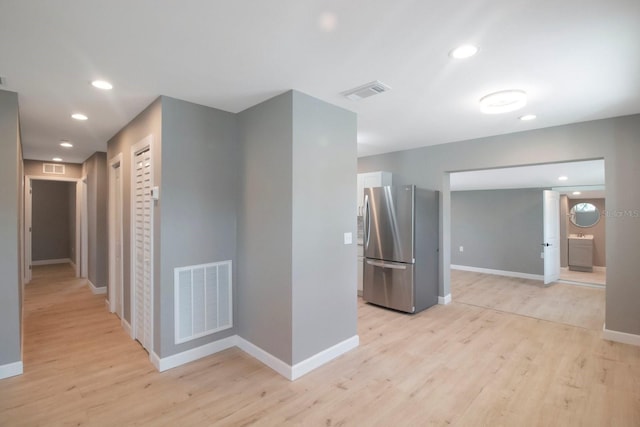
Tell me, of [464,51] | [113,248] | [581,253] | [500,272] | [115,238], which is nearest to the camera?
[464,51]

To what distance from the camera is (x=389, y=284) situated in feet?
15.0

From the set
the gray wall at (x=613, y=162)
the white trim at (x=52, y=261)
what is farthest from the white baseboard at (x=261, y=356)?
the white trim at (x=52, y=261)

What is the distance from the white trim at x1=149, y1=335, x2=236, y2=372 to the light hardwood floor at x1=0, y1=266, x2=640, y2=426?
0.08 meters

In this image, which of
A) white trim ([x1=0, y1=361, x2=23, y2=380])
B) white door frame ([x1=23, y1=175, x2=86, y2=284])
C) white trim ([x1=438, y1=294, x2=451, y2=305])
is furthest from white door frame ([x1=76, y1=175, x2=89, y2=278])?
white trim ([x1=438, y1=294, x2=451, y2=305])

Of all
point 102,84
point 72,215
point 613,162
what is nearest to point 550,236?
point 613,162

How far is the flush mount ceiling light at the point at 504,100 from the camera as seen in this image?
2.78 metres

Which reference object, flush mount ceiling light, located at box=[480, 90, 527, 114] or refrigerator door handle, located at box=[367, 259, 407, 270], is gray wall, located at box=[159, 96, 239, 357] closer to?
refrigerator door handle, located at box=[367, 259, 407, 270]

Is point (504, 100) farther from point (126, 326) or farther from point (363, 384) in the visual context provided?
point (126, 326)

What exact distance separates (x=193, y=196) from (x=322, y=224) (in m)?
1.31

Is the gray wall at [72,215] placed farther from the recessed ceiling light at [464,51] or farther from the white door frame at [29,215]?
the recessed ceiling light at [464,51]

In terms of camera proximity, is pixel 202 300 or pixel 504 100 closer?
pixel 504 100

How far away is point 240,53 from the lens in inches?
82.5

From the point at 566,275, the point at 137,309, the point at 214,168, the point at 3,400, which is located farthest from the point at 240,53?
the point at 566,275

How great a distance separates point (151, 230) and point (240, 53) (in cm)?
191
